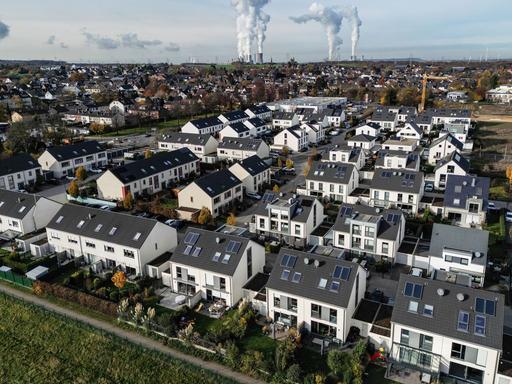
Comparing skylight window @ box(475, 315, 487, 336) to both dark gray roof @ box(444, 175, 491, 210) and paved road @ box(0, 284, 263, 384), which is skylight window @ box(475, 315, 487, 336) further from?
dark gray roof @ box(444, 175, 491, 210)

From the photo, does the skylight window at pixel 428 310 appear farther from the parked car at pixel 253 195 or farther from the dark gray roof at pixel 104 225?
the parked car at pixel 253 195

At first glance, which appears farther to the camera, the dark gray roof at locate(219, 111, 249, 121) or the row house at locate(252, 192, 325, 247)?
the dark gray roof at locate(219, 111, 249, 121)

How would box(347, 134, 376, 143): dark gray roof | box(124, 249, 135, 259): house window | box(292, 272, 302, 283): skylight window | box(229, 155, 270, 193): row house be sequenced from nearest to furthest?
1. box(292, 272, 302, 283): skylight window
2. box(124, 249, 135, 259): house window
3. box(229, 155, 270, 193): row house
4. box(347, 134, 376, 143): dark gray roof

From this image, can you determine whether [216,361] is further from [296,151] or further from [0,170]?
[296,151]

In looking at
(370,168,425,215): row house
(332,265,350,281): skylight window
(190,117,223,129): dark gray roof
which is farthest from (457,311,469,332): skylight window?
(190,117,223,129): dark gray roof

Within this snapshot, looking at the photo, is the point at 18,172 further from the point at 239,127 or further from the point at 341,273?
the point at 341,273

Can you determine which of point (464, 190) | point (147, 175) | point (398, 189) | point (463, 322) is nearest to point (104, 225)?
point (147, 175)
